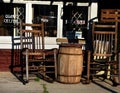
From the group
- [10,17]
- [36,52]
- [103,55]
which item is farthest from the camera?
[10,17]

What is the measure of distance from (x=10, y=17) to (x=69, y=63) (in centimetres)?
240

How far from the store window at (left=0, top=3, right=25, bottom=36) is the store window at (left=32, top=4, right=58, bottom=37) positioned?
34 centimetres

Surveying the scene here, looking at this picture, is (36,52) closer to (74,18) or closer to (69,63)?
(69,63)

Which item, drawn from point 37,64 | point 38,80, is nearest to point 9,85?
point 38,80

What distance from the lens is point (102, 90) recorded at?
327 inches

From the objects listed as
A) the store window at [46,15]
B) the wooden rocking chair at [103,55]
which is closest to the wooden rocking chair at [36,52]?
the store window at [46,15]

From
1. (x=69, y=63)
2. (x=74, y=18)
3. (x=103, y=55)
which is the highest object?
(x=74, y=18)

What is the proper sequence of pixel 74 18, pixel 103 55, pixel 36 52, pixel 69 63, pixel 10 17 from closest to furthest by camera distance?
pixel 69 63
pixel 103 55
pixel 36 52
pixel 10 17
pixel 74 18

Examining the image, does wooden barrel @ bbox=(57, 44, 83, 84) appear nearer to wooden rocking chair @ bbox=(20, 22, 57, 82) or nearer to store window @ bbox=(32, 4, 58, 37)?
wooden rocking chair @ bbox=(20, 22, 57, 82)

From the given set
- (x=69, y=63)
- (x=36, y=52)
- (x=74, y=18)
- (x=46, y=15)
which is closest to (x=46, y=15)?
(x=46, y=15)

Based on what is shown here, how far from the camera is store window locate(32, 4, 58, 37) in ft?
33.5

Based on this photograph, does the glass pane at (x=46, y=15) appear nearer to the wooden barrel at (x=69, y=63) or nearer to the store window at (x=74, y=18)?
the store window at (x=74, y=18)

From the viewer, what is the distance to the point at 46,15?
1023cm

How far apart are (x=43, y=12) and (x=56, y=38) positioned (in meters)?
0.76
